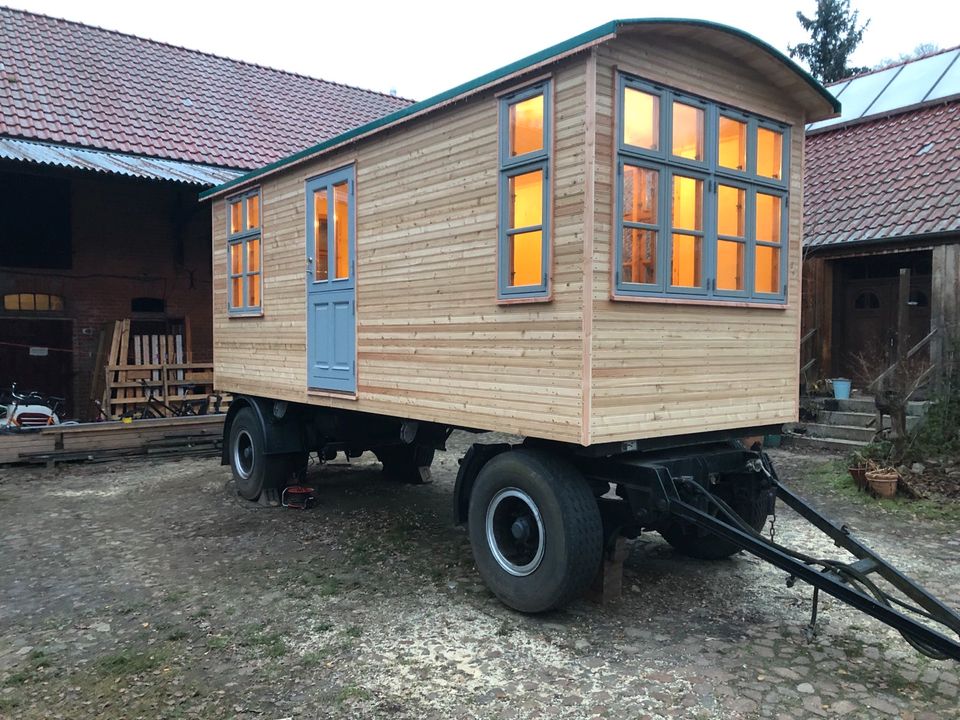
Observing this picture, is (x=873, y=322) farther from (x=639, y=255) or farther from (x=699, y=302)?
(x=639, y=255)

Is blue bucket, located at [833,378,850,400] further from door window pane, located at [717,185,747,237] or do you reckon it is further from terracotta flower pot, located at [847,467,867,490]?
door window pane, located at [717,185,747,237]

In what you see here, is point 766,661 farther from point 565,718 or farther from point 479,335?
point 479,335

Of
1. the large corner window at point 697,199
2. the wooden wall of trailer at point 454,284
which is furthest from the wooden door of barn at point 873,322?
the wooden wall of trailer at point 454,284

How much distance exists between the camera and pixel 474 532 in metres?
5.50

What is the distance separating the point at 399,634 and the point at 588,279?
2581 mm

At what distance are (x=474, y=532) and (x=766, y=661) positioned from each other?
83.0 inches

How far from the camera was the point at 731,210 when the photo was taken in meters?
5.59

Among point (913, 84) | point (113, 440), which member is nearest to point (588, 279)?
point (113, 440)

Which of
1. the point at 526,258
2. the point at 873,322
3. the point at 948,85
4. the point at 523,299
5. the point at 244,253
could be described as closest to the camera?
the point at 523,299

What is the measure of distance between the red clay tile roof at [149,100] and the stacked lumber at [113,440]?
16.5ft

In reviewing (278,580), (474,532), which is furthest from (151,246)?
(474,532)

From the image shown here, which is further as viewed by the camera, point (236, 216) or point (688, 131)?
point (236, 216)

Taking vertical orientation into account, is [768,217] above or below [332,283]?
above

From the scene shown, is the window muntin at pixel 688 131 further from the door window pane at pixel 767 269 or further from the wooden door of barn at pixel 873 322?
the wooden door of barn at pixel 873 322
